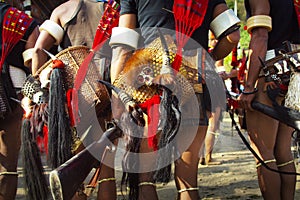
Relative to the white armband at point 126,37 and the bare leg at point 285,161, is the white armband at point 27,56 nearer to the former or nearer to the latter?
the white armband at point 126,37

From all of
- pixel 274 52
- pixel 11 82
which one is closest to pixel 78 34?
pixel 11 82

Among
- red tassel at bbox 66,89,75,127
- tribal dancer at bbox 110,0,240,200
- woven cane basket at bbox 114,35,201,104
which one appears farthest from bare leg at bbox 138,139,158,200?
red tassel at bbox 66,89,75,127

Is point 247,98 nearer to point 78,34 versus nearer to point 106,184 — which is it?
point 106,184

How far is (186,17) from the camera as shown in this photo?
2832 mm

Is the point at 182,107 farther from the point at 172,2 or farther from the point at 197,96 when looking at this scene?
the point at 172,2

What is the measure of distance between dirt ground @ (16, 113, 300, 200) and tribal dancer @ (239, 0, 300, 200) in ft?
3.43

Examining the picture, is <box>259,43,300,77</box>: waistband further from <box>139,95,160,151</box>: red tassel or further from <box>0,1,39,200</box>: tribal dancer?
<box>0,1,39,200</box>: tribal dancer

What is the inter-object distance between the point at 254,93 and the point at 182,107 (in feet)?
2.49

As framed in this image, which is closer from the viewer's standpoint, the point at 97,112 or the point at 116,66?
the point at 116,66

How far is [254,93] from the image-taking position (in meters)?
3.31

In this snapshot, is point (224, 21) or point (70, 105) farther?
point (70, 105)

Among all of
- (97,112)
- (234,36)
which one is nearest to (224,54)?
(234,36)

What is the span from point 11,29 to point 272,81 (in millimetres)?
2092

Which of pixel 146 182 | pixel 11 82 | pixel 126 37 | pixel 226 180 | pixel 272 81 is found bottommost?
pixel 226 180
